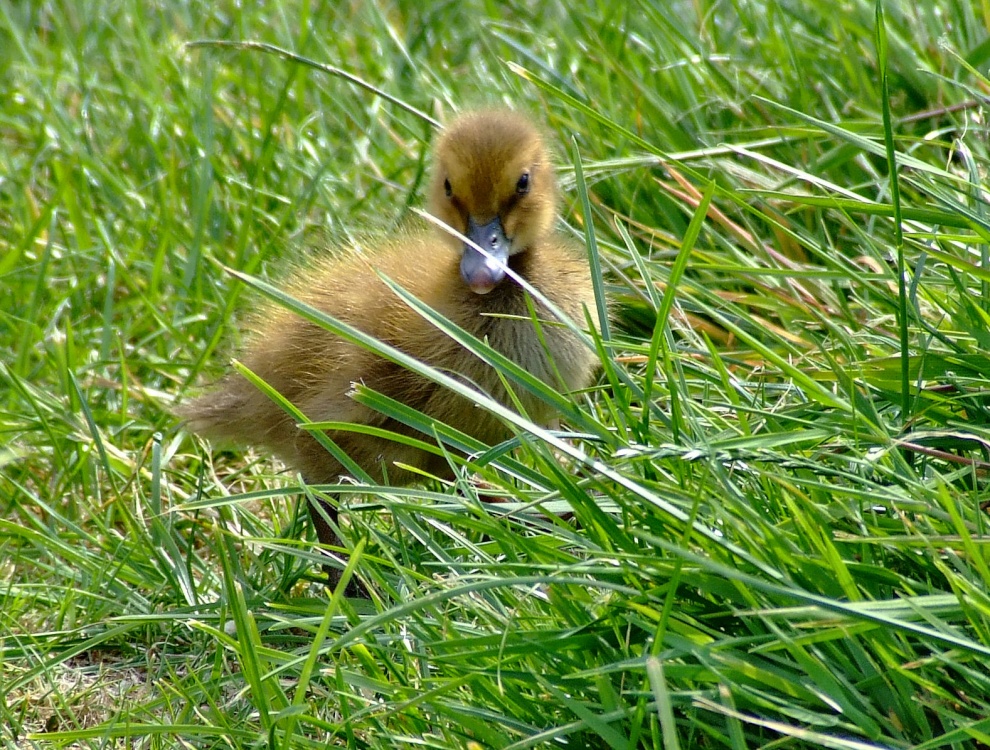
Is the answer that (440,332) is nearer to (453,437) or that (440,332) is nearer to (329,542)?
(329,542)

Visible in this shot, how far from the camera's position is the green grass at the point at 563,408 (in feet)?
5.49

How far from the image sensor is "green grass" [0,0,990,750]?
5.49 ft

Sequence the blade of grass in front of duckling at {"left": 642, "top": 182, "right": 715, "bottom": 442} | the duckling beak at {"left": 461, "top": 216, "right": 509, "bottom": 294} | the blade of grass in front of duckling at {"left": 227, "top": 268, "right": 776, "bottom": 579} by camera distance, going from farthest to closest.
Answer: the duckling beak at {"left": 461, "top": 216, "right": 509, "bottom": 294}
the blade of grass in front of duckling at {"left": 642, "top": 182, "right": 715, "bottom": 442}
the blade of grass in front of duckling at {"left": 227, "top": 268, "right": 776, "bottom": 579}

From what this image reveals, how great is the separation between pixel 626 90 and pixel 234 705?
208 centimetres

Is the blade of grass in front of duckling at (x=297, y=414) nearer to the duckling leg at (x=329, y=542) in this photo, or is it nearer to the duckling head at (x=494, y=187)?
the duckling leg at (x=329, y=542)

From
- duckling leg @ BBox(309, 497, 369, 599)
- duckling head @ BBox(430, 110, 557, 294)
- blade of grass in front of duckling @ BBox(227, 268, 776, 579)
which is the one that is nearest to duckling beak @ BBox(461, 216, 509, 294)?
duckling head @ BBox(430, 110, 557, 294)

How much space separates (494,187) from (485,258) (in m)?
0.20

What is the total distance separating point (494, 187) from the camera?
8.61 feet

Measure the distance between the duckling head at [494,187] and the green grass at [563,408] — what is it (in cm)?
12

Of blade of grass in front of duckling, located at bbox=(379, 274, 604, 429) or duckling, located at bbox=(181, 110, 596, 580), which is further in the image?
duckling, located at bbox=(181, 110, 596, 580)

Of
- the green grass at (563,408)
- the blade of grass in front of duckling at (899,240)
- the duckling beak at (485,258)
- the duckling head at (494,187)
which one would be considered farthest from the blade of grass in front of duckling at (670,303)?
the duckling head at (494,187)

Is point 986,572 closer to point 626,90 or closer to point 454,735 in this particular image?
point 454,735

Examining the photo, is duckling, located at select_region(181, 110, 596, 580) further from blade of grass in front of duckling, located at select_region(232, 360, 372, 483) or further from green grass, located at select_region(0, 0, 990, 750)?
blade of grass in front of duckling, located at select_region(232, 360, 372, 483)

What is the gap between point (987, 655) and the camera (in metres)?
1.52
